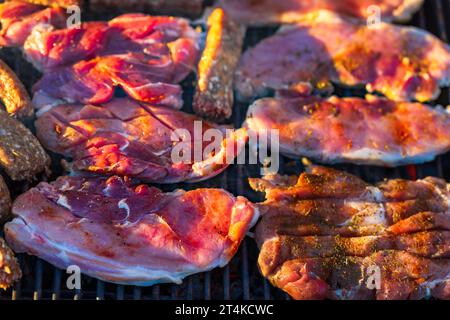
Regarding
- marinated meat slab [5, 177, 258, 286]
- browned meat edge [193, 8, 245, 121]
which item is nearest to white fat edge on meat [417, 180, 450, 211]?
marinated meat slab [5, 177, 258, 286]

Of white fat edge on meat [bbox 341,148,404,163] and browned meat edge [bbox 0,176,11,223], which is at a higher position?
white fat edge on meat [bbox 341,148,404,163]

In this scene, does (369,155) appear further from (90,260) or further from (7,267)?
(7,267)

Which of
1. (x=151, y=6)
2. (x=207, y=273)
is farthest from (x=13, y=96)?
(x=207, y=273)

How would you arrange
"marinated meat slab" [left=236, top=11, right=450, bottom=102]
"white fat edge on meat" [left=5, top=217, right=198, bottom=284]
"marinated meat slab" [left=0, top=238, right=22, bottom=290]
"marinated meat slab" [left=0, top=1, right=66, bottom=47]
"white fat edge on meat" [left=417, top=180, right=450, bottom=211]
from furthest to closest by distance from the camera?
"marinated meat slab" [left=236, top=11, right=450, bottom=102], "marinated meat slab" [left=0, top=1, right=66, bottom=47], "white fat edge on meat" [left=417, top=180, right=450, bottom=211], "white fat edge on meat" [left=5, top=217, right=198, bottom=284], "marinated meat slab" [left=0, top=238, right=22, bottom=290]

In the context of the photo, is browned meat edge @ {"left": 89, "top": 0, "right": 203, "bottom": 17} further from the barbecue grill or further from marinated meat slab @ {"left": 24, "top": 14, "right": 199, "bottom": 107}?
the barbecue grill

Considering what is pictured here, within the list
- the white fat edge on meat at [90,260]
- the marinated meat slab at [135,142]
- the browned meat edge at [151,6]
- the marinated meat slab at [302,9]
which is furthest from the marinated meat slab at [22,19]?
the white fat edge on meat at [90,260]

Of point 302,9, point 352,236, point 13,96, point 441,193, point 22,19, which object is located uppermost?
point 302,9
